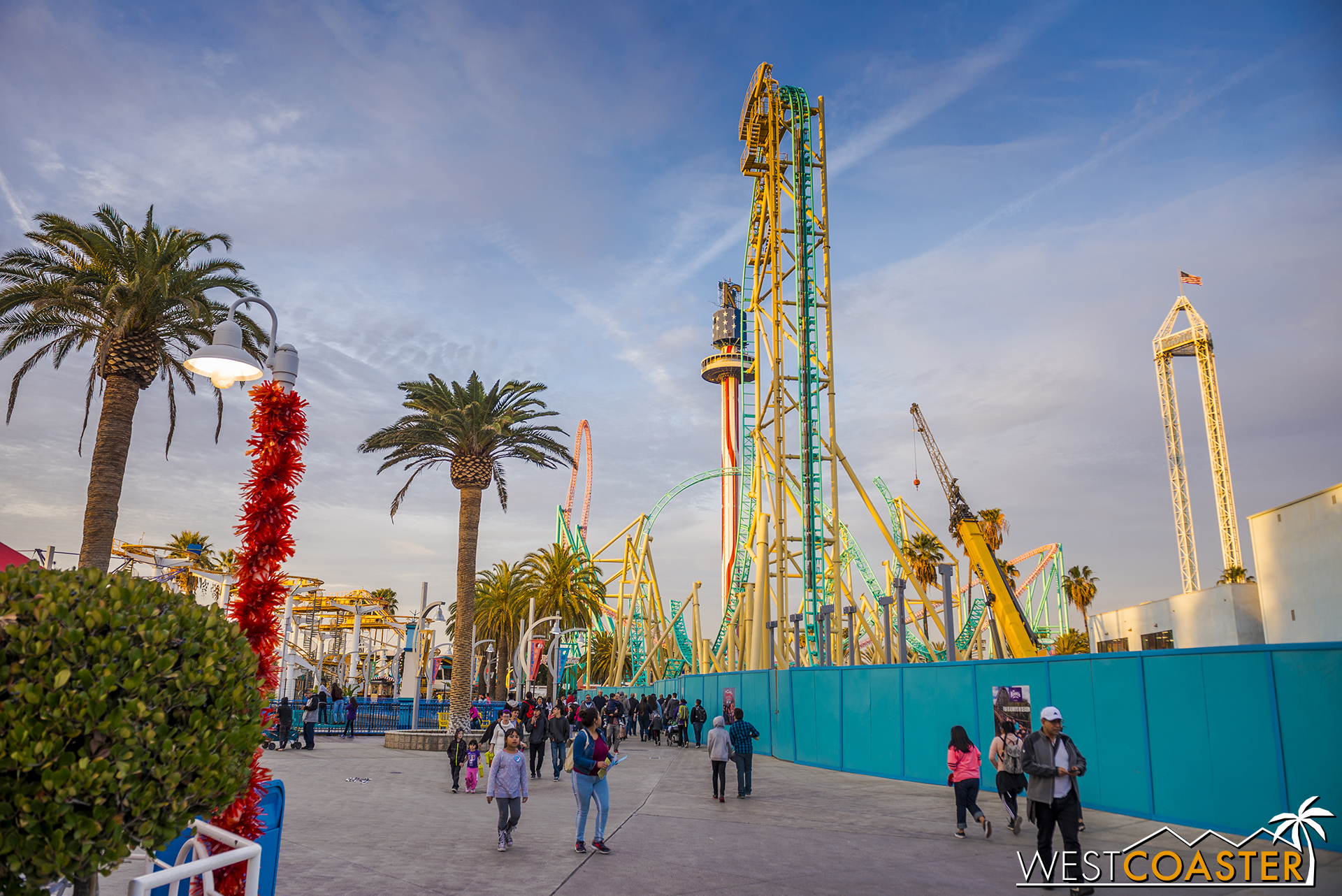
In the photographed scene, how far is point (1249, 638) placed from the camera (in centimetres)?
3300

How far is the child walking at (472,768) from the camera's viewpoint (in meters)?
14.1

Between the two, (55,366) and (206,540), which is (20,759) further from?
(206,540)

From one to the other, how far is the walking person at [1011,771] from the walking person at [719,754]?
165 inches

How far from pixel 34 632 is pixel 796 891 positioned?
5904mm

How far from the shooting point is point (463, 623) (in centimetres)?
2288

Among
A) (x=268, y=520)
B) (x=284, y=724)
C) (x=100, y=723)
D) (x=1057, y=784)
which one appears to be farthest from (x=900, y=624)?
(x=100, y=723)

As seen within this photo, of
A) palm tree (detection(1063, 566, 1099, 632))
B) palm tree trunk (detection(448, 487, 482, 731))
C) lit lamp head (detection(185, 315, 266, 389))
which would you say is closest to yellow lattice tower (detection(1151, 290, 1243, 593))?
palm tree (detection(1063, 566, 1099, 632))

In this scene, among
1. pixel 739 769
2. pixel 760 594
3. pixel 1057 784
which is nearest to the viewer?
pixel 1057 784

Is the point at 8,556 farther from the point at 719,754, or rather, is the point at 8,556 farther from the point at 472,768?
the point at 719,754

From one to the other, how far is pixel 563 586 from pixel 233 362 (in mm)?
35462

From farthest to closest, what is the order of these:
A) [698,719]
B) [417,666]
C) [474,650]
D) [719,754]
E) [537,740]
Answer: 1. [474,650]
2. [417,666]
3. [698,719]
4. [537,740]
5. [719,754]

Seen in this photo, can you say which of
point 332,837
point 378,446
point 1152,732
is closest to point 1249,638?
point 1152,732

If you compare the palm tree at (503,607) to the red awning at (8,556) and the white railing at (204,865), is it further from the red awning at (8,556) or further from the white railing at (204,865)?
the white railing at (204,865)

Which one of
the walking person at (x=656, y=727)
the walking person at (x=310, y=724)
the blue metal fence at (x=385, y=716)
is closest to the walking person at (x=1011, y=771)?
the walking person at (x=310, y=724)
